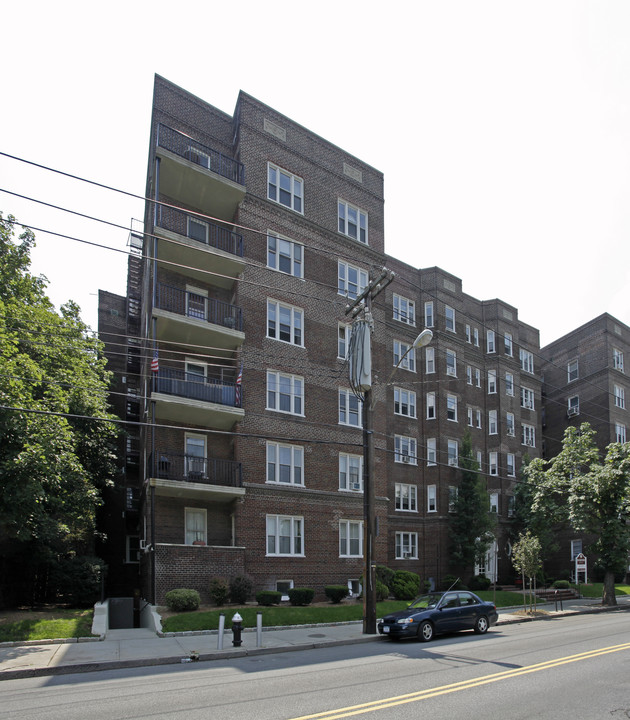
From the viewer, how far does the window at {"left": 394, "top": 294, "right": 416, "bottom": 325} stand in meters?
39.3

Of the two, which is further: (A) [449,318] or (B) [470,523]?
(A) [449,318]

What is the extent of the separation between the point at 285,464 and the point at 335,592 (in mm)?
5451

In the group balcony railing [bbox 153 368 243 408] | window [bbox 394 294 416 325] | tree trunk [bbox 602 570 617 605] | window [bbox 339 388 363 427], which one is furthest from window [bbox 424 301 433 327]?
balcony railing [bbox 153 368 243 408]

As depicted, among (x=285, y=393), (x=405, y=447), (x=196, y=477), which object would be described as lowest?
(x=196, y=477)

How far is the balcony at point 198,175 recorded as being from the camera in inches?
1011

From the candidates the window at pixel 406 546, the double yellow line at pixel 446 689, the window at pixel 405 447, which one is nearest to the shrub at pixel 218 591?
the double yellow line at pixel 446 689

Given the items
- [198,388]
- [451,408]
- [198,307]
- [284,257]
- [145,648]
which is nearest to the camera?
[145,648]

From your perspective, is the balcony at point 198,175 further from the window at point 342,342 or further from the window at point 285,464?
the window at point 285,464

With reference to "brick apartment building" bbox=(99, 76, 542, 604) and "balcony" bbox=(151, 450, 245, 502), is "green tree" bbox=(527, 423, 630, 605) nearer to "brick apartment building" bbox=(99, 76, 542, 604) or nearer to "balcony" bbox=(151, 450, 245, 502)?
"brick apartment building" bbox=(99, 76, 542, 604)

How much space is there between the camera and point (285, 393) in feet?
89.5

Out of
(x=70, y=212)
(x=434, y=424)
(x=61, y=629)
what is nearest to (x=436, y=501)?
(x=434, y=424)

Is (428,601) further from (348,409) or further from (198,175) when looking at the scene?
(198,175)

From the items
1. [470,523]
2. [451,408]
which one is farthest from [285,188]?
[470,523]

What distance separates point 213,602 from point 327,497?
6.90 meters
